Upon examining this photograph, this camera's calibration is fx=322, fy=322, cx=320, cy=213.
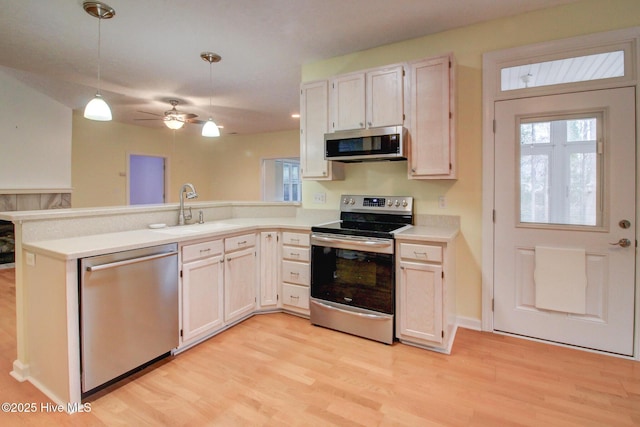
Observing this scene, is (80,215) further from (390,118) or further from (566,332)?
(566,332)

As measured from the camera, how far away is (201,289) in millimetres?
2480

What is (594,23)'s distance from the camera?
7.70 feet

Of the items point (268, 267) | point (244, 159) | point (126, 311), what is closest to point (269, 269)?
point (268, 267)

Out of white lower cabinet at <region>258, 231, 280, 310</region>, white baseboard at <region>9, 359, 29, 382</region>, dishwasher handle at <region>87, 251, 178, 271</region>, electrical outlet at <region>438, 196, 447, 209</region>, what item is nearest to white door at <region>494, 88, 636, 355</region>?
electrical outlet at <region>438, 196, 447, 209</region>

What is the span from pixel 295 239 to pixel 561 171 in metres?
2.22

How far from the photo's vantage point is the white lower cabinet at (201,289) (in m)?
2.36

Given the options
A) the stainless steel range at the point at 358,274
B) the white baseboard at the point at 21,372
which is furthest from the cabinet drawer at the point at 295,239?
the white baseboard at the point at 21,372

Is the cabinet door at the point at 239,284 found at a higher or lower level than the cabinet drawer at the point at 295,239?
lower

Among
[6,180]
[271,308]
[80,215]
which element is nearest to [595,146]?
[271,308]

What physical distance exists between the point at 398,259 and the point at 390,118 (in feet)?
4.03

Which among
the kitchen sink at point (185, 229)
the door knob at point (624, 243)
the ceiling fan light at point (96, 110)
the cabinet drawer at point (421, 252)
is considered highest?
the ceiling fan light at point (96, 110)

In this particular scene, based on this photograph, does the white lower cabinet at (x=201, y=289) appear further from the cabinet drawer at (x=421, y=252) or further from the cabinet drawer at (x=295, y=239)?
the cabinet drawer at (x=421, y=252)

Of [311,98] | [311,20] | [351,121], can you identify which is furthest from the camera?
[311,98]

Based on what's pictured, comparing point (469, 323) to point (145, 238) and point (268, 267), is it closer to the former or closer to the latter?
point (268, 267)
